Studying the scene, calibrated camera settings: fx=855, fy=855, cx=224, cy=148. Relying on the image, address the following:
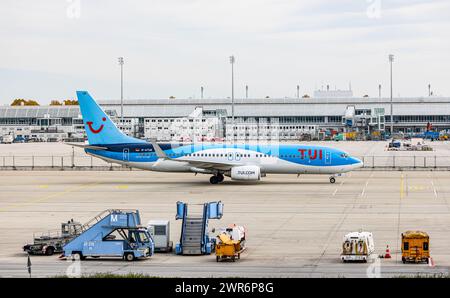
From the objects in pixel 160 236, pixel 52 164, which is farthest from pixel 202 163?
pixel 160 236

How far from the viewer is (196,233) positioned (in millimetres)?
39938

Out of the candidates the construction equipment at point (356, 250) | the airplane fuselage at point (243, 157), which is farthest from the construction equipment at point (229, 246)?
the airplane fuselage at point (243, 157)

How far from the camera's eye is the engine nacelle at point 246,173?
74.3 metres

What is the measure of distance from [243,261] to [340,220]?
50.4 ft

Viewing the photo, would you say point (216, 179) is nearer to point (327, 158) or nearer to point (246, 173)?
point (246, 173)

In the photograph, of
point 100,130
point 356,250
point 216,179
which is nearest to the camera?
point 356,250

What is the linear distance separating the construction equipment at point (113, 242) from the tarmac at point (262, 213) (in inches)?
23.1

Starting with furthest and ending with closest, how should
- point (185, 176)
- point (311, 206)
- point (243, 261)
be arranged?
point (185, 176), point (311, 206), point (243, 261)

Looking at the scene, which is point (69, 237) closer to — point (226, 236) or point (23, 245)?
point (23, 245)

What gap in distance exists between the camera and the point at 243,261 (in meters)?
36.9

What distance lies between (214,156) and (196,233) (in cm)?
3665

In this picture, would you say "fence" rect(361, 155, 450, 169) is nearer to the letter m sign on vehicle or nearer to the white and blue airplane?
the white and blue airplane
